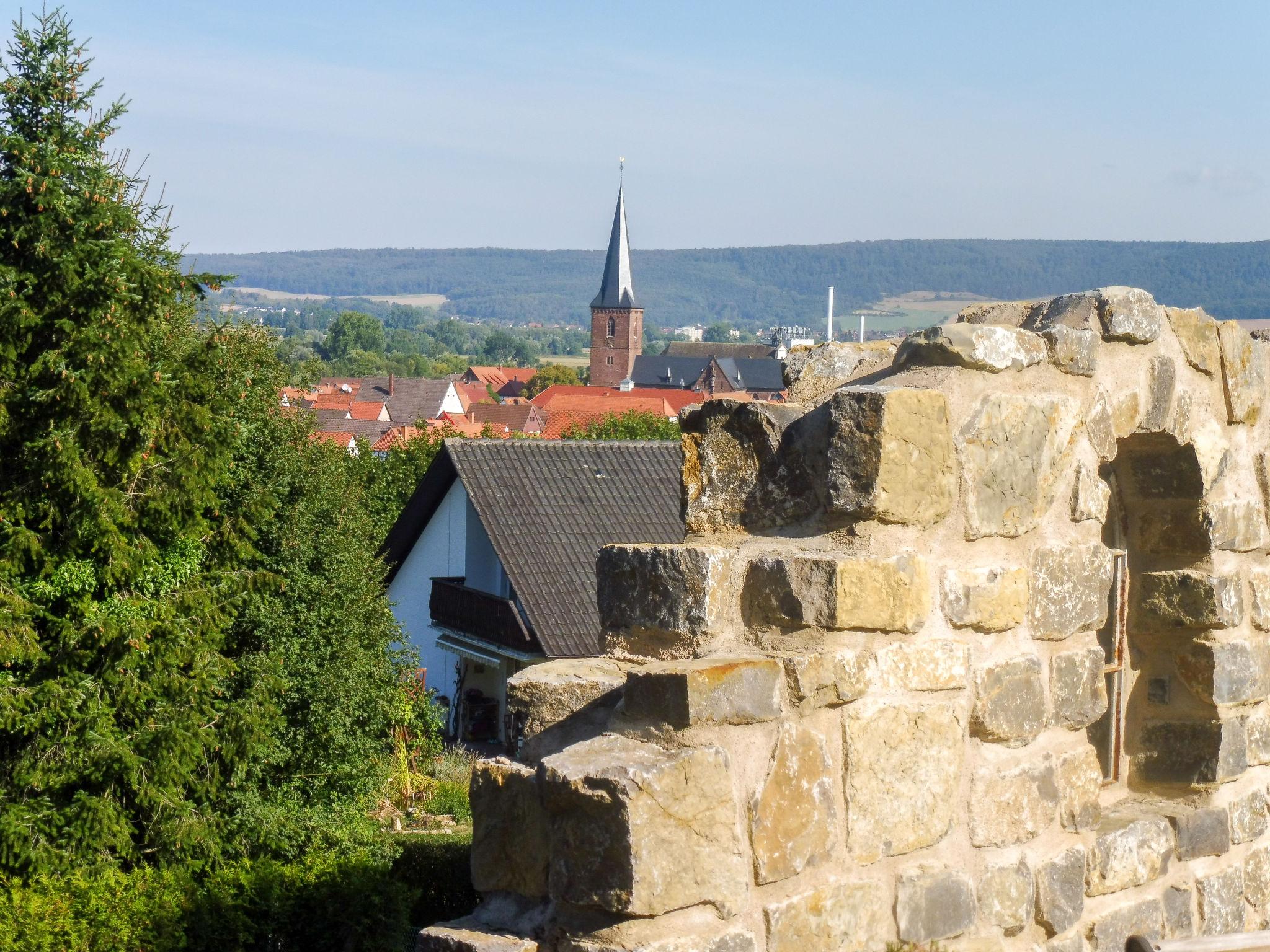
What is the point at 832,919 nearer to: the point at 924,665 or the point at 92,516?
the point at 924,665

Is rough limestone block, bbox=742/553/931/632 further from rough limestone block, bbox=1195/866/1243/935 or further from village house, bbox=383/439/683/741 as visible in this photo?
village house, bbox=383/439/683/741

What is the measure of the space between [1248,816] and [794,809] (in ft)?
5.36

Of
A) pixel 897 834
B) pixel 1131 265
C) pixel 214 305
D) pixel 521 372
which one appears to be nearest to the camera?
pixel 897 834

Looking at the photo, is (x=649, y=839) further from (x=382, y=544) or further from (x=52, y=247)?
(x=382, y=544)

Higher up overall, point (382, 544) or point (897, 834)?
point (897, 834)

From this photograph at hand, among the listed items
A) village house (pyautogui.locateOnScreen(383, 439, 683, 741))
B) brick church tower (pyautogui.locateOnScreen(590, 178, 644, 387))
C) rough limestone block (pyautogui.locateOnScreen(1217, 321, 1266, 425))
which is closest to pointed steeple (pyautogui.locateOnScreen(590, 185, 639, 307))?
brick church tower (pyautogui.locateOnScreen(590, 178, 644, 387))

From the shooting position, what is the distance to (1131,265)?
104 meters

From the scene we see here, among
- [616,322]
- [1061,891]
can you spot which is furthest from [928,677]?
[616,322]

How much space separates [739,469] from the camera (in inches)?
107

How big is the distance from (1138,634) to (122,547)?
918 cm

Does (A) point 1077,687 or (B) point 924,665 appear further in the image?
(A) point 1077,687

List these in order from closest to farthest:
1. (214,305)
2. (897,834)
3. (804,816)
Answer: (804,816)
(897,834)
(214,305)

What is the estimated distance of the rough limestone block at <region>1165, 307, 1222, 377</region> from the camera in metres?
3.20

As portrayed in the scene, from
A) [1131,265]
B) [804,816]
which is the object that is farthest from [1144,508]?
[1131,265]
